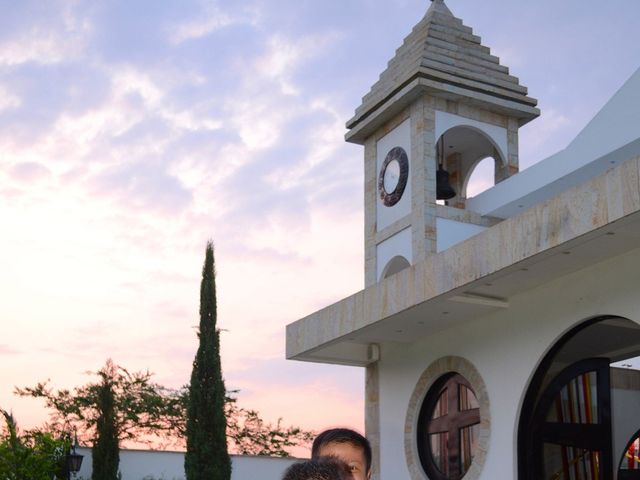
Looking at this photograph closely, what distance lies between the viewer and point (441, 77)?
1495cm

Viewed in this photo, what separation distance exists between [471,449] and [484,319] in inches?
64.3

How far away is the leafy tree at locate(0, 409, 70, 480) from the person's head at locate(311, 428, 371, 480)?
16.1 m

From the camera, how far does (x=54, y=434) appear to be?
25234mm

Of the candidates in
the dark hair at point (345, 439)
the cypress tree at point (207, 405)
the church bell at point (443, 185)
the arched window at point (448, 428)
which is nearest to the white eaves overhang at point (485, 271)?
the arched window at point (448, 428)

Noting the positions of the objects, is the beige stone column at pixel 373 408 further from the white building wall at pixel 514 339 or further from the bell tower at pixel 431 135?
the bell tower at pixel 431 135

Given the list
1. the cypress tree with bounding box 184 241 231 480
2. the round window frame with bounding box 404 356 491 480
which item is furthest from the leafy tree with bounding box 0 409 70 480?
the round window frame with bounding box 404 356 491 480

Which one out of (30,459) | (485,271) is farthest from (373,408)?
(30,459)

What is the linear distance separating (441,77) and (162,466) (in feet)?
34.7

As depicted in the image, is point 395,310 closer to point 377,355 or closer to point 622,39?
point 377,355

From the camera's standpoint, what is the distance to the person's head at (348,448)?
305 centimetres

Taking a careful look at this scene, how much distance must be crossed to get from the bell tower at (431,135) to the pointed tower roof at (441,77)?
0.06 feet

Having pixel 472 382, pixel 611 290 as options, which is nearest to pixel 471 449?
pixel 472 382

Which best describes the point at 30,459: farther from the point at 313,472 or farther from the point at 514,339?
the point at 313,472


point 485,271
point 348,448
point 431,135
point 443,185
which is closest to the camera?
point 348,448
